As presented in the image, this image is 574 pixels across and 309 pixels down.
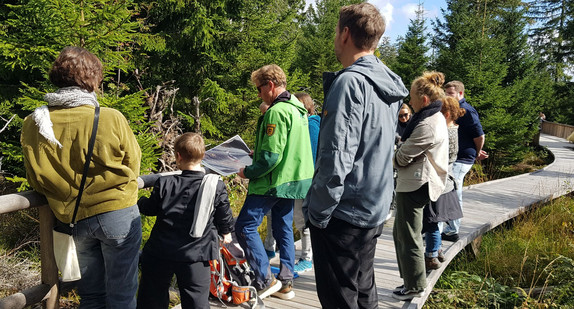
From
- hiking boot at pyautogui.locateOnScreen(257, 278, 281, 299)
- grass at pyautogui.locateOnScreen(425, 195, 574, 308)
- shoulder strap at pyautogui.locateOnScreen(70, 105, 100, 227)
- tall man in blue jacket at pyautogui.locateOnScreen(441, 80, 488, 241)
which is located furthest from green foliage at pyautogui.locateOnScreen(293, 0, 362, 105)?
shoulder strap at pyautogui.locateOnScreen(70, 105, 100, 227)

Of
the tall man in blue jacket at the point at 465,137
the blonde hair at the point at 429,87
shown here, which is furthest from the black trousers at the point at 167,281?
the tall man in blue jacket at the point at 465,137

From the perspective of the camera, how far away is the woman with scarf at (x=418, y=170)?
3455 millimetres

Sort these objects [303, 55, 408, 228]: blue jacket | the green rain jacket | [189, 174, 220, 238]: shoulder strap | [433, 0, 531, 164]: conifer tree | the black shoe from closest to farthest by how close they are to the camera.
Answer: [303, 55, 408, 228]: blue jacket, [189, 174, 220, 238]: shoulder strap, the green rain jacket, the black shoe, [433, 0, 531, 164]: conifer tree

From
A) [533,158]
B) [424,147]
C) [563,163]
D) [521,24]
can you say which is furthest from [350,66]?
[533,158]

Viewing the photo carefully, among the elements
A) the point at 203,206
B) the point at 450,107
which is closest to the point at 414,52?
the point at 450,107

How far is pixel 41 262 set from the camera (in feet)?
8.65

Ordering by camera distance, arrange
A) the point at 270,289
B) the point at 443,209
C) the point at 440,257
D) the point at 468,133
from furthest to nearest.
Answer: the point at 468,133 < the point at 440,257 < the point at 443,209 < the point at 270,289

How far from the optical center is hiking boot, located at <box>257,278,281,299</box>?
144 inches

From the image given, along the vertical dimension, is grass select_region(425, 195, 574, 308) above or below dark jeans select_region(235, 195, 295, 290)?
below

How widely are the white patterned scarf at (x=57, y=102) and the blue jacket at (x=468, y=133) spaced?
4207 millimetres

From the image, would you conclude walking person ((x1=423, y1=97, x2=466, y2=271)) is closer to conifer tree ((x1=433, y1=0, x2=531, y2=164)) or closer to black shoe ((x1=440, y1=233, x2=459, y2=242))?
black shoe ((x1=440, y1=233, x2=459, y2=242))

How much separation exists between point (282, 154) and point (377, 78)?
1.31 metres

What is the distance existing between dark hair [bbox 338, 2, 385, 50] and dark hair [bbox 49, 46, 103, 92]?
4.61 feet

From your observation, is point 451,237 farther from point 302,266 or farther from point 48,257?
point 48,257
